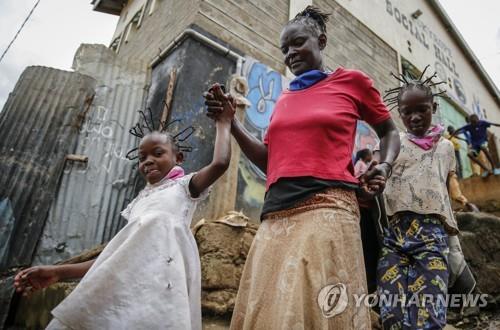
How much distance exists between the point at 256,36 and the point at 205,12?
957 mm

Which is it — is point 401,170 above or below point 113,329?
above

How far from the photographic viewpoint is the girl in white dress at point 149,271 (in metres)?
1.32

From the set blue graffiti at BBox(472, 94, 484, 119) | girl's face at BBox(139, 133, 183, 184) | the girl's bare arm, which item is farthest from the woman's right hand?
blue graffiti at BBox(472, 94, 484, 119)

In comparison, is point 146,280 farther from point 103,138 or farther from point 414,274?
point 103,138

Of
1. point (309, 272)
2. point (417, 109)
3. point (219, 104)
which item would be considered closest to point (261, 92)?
Result: point (417, 109)

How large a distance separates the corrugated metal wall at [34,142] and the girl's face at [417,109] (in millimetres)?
3707

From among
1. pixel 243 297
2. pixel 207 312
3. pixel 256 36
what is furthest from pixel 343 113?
pixel 256 36

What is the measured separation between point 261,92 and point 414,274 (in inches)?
152

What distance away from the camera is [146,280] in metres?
1.40

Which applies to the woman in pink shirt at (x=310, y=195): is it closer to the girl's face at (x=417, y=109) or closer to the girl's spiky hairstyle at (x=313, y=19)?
the girl's spiky hairstyle at (x=313, y=19)

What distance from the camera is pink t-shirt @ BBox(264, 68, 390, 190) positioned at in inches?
50.9

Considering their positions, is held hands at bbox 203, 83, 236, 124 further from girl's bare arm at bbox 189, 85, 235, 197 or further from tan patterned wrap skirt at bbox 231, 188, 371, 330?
tan patterned wrap skirt at bbox 231, 188, 371, 330

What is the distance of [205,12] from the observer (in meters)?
4.88

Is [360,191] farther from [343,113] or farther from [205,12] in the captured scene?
[205,12]
